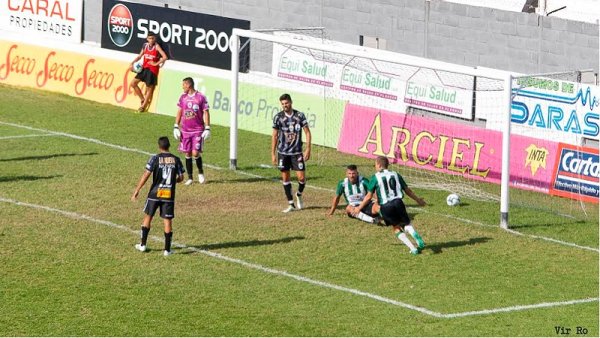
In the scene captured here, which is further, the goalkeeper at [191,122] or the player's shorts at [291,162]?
the goalkeeper at [191,122]

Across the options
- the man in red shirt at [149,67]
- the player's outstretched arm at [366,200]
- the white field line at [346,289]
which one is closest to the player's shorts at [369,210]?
the player's outstretched arm at [366,200]

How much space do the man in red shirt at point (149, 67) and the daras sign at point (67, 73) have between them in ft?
1.61

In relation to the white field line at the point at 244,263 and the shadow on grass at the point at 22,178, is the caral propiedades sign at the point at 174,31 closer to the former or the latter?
the shadow on grass at the point at 22,178

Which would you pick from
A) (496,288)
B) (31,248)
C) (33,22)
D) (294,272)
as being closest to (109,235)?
(31,248)

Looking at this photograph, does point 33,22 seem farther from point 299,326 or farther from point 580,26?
point 299,326

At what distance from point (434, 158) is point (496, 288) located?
840 cm

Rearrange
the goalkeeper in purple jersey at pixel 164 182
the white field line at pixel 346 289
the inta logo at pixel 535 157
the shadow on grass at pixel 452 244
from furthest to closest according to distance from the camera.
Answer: the inta logo at pixel 535 157 < the shadow on grass at pixel 452 244 < the goalkeeper in purple jersey at pixel 164 182 < the white field line at pixel 346 289

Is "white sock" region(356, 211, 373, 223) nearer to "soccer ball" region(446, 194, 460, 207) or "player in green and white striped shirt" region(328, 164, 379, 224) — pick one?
"player in green and white striped shirt" region(328, 164, 379, 224)

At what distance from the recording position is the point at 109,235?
73.9 ft

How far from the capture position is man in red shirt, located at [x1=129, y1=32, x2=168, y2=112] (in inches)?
1320

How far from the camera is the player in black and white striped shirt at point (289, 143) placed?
24.2 metres

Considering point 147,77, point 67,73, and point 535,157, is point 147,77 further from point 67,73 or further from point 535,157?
point 535,157

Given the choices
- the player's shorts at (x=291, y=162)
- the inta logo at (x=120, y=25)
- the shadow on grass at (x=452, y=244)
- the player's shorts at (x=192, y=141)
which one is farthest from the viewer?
the inta logo at (x=120, y=25)

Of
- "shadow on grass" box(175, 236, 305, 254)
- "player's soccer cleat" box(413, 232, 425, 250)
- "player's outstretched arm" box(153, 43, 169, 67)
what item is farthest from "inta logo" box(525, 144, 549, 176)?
"player's outstretched arm" box(153, 43, 169, 67)
